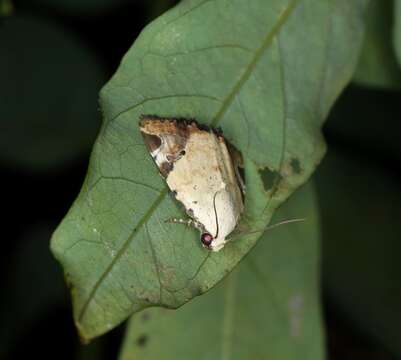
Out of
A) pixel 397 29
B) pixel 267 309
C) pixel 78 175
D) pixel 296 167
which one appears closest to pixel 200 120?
pixel 296 167

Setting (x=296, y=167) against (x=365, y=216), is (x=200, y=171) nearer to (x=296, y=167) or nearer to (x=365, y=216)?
(x=296, y=167)

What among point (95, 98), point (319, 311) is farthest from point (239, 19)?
point (95, 98)

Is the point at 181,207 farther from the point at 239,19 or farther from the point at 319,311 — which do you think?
the point at 319,311

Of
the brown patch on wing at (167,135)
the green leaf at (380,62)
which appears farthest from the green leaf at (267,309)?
the brown patch on wing at (167,135)

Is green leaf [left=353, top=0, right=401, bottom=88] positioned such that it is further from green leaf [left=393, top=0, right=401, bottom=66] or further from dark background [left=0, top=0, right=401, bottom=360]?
dark background [left=0, top=0, right=401, bottom=360]

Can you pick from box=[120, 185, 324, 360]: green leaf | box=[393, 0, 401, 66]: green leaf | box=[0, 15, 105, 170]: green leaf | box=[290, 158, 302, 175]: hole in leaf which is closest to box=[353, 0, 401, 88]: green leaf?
box=[393, 0, 401, 66]: green leaf
